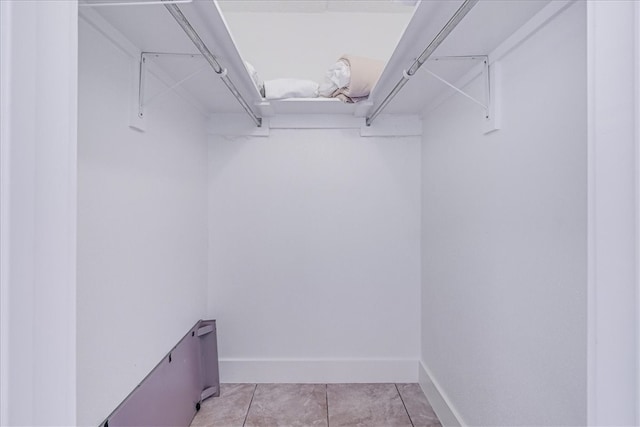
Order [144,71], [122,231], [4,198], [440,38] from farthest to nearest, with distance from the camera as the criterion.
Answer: [144,71], [122,231], [440,38], [4,198]

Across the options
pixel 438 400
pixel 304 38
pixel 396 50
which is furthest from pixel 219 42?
pixel 438 400

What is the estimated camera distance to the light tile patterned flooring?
208 centimetres

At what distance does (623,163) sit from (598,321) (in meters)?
0.22

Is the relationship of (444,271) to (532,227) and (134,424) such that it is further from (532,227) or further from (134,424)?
(134,424)

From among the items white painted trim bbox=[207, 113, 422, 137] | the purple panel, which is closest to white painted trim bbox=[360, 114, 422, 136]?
white painted trim bbox=[207, 113, 422, 137]

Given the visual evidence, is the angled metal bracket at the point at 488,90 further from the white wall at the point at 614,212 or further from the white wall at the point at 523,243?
the white wall at the point at 614,212

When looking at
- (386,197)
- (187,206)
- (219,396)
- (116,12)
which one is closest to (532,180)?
(386,197)

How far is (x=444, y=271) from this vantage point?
2129 millimetres

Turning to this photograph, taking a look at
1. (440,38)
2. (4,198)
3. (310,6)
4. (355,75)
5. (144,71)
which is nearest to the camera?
(4,198)

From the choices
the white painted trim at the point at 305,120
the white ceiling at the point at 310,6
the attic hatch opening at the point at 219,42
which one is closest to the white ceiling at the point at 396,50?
the attic hatch opening at the point at 219,42

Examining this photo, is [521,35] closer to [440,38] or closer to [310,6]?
[440,38]

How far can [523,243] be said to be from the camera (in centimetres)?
133

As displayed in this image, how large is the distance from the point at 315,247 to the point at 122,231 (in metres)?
1.42

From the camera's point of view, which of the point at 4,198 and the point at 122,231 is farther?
the point at 122,231
